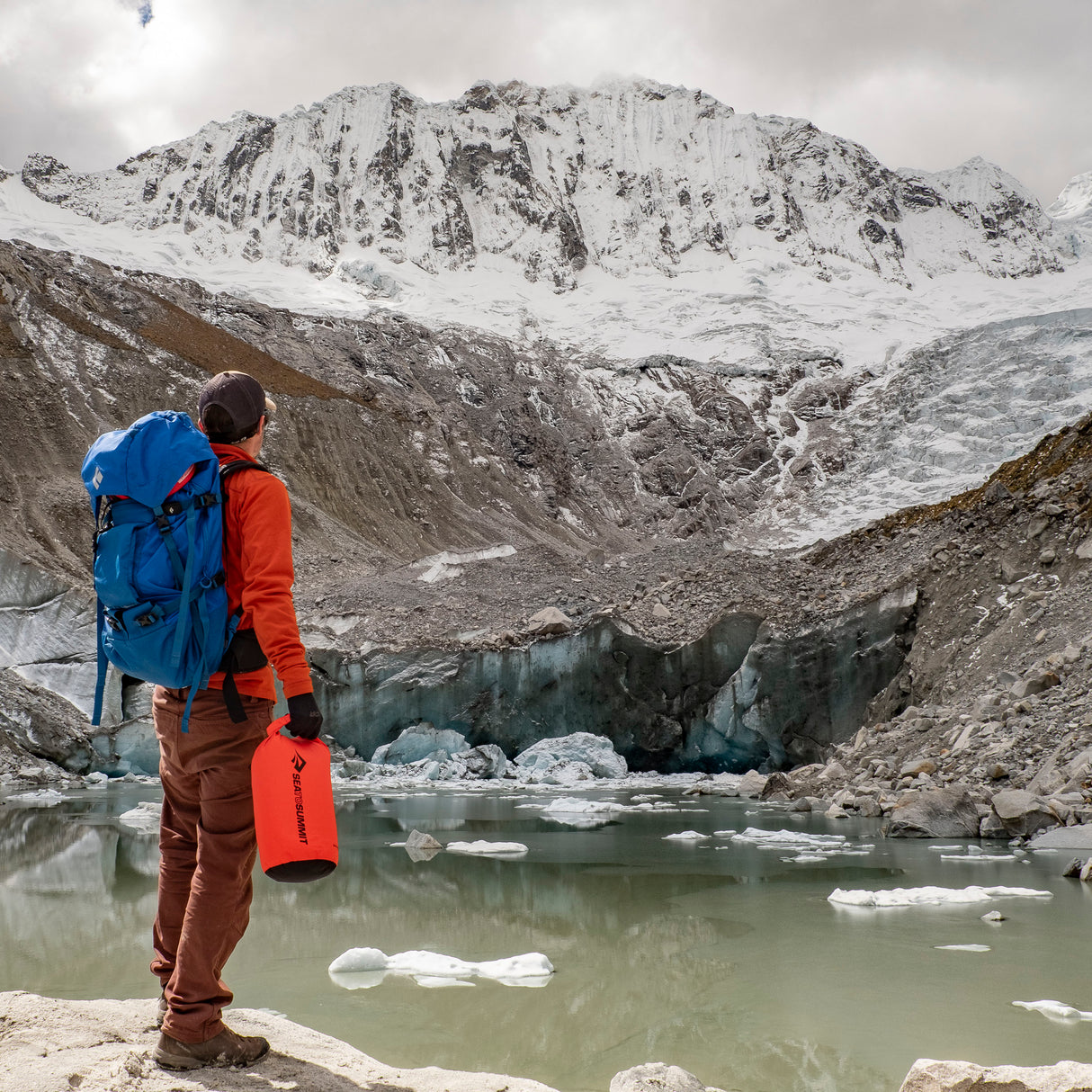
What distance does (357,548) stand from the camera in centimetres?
3859

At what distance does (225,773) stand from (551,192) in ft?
359

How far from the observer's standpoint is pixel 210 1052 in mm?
1990

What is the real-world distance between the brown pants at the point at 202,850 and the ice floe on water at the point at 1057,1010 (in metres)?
2.36

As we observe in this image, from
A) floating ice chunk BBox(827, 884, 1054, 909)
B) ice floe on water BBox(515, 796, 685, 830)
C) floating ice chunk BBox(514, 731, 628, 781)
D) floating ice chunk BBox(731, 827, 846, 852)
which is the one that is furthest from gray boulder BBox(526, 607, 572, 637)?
floating ice chunk BBox(827, 884, 1054, 909)

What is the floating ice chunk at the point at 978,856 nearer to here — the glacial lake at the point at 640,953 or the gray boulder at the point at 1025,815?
the glacial lake at the point at 640,953

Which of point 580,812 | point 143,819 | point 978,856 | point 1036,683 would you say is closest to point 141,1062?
point 978,856

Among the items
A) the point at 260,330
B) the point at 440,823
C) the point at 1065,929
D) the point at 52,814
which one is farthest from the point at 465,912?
the point at 260,330

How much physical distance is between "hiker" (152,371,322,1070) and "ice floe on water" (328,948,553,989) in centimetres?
121

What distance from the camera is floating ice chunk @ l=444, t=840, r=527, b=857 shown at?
6.79m

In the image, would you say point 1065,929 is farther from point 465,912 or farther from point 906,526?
point 906,526

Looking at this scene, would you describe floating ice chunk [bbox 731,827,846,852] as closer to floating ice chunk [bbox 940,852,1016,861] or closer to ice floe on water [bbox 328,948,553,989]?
floating ice chunk [bbox 940,852,1016,861]

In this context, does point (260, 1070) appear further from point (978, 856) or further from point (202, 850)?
point (978, 856)

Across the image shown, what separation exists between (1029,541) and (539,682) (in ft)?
25.7

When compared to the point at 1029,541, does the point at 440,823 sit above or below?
below
